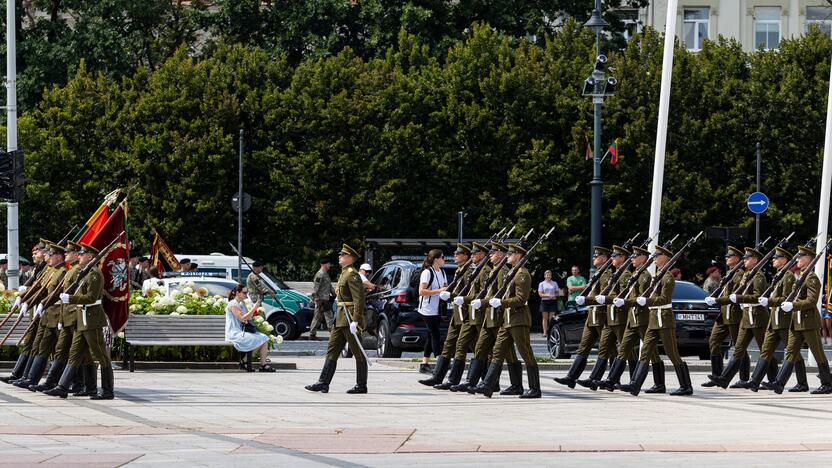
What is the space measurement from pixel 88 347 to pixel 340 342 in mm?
2761

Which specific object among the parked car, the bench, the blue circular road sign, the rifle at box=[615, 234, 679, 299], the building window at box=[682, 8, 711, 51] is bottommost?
the parked car

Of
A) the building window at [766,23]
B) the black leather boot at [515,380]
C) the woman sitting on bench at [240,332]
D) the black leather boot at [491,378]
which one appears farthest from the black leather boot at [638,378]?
the building window at [766,23]

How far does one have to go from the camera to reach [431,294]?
2066cm

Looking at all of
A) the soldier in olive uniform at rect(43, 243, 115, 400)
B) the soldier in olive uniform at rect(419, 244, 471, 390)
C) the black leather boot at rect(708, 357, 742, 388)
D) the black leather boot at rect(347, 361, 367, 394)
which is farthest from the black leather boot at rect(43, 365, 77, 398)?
the black leather boot at rect(708, 357, 742, 388)

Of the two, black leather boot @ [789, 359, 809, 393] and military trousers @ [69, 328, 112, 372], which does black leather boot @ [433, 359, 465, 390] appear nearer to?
black leather boot @ [789, 359, 809, 393]

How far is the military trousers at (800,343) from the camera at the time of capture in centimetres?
1884

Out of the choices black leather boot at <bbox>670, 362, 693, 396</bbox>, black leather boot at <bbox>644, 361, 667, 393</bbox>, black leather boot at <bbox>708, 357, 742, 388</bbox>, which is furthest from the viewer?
black leather boot at <bbox>708, 357, 742, 388</bbox>

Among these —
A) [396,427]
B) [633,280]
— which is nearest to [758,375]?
[633,280]

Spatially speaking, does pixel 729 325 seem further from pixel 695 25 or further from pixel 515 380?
pixel 695 25

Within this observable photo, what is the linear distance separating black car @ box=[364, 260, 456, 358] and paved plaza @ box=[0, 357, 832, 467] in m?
5.06

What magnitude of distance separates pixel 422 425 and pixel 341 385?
17.6ft

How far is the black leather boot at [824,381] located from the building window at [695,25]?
162 feet

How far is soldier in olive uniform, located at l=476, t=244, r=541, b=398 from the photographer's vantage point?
17906 mm

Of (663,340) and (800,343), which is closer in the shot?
(663,340)
